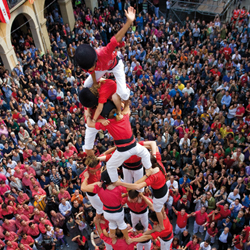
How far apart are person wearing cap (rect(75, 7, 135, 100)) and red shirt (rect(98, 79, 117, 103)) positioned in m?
0.10

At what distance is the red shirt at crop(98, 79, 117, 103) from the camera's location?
202 inches

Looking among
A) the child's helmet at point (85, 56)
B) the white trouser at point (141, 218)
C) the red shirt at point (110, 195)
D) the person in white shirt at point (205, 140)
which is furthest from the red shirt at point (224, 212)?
the child's helmet at point (85, 56)

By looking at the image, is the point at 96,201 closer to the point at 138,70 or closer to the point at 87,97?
the point at 87,97

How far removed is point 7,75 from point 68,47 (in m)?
4.21

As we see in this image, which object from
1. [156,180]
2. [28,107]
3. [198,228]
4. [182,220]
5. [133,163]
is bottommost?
[198,228]

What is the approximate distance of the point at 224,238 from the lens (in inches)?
304

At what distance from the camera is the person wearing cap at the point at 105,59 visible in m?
4.63

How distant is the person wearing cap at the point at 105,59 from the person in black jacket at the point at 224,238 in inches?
181

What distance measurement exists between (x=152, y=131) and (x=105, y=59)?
5346 millimetres

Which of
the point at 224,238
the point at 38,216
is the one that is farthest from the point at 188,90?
the point at 38,216

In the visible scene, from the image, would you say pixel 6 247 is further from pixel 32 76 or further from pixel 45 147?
pixel 32 76

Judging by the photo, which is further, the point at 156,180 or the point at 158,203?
the point at 158,203

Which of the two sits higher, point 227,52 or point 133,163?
point 133,163

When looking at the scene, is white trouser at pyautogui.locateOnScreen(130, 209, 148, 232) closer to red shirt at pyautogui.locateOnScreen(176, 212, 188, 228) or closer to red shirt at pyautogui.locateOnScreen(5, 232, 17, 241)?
red shirt at pyautogui.locateOnScreen(176, 212, 188, 228)
